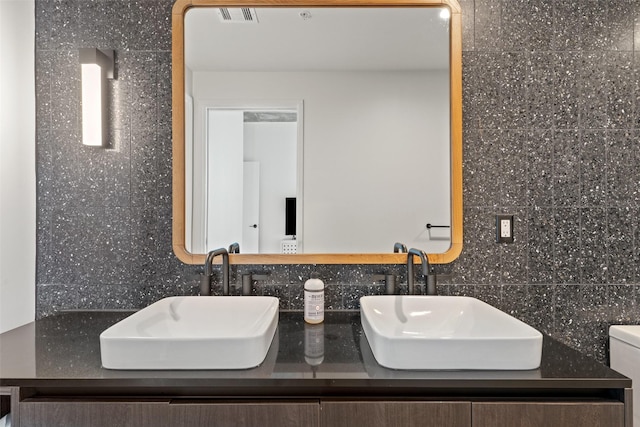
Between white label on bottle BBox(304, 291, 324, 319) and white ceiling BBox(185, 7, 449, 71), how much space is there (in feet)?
2.88

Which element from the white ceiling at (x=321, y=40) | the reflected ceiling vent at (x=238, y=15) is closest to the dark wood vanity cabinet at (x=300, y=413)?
the white ceiling at (x=321, y=40)

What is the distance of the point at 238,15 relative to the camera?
1.52 metres

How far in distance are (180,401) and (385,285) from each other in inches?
33.3

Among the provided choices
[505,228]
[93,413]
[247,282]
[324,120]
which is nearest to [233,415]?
[93,413]

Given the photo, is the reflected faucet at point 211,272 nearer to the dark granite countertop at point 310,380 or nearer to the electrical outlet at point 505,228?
the dark granite countertop at point 310,380

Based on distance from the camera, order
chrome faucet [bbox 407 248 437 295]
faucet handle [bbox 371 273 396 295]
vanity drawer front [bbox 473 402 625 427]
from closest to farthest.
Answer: vanity drawer front [bbox 473 402 625 427]
chrome faucet [bbox 407 248 437 295]
faucet handle [bbox 371 273 396 295]

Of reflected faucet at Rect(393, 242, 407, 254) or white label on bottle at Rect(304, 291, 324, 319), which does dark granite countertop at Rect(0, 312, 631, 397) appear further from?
reflected faucet at Rect(393, 242, 407, 254)

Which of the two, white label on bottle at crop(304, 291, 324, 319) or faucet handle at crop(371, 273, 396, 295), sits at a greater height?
faucet handle at crop(371, 273, 396, 295)

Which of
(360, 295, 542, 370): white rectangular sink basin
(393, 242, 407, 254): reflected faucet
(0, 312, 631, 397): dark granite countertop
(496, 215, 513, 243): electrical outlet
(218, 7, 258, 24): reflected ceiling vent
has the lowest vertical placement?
(0, 312, 631, 397): dark granite countertop

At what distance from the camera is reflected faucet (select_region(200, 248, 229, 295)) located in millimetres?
1371

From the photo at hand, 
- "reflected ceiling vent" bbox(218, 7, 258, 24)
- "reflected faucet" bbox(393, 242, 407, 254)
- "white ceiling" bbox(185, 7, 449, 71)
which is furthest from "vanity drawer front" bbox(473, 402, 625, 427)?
"reflected ceiling vent" bbox(218, 7, 258, 24)

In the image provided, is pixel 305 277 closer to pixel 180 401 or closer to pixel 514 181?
pixel 180 401

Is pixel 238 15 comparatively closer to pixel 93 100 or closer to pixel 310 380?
pixel 93 100

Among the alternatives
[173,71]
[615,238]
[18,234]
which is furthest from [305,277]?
[615,238]
